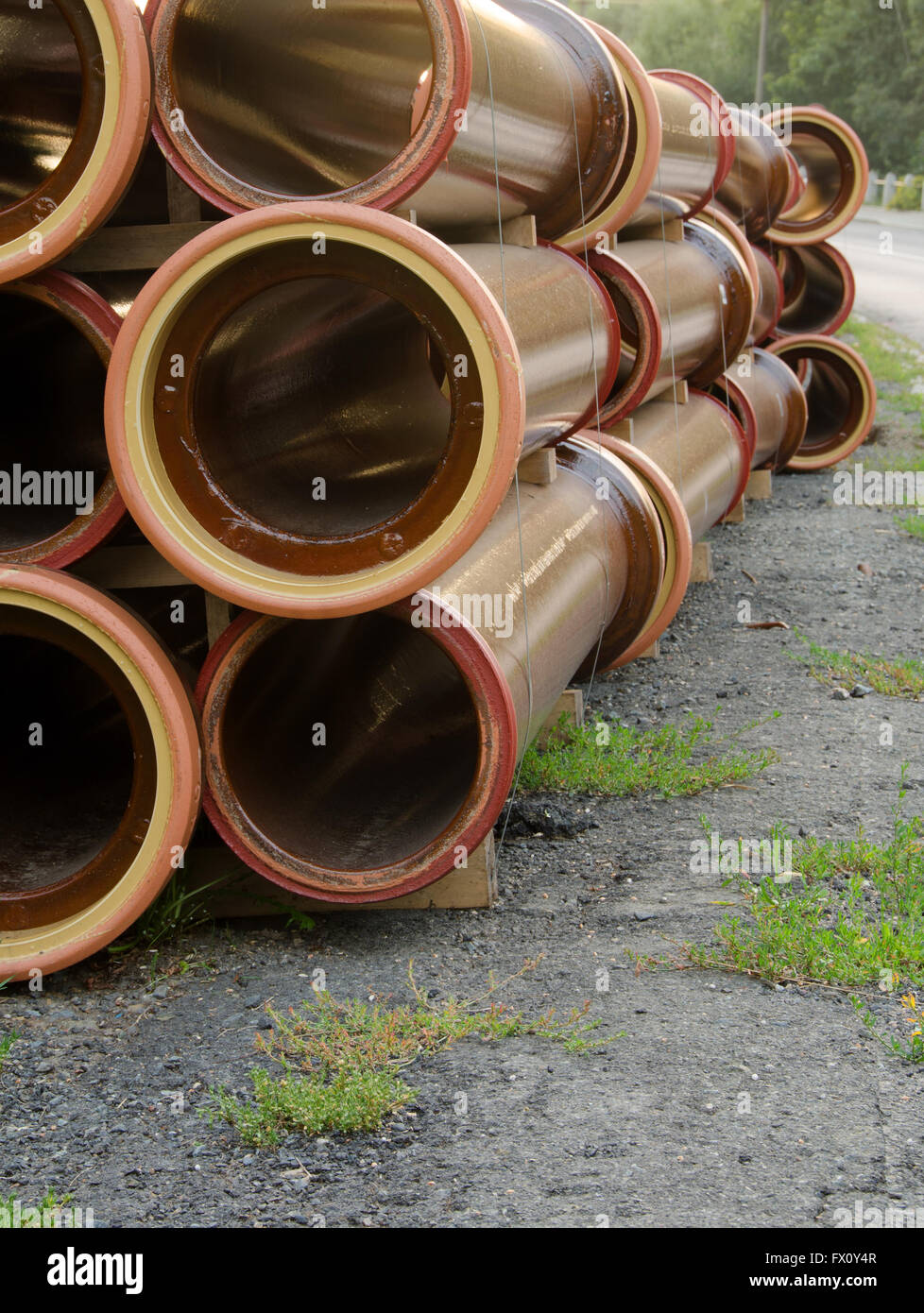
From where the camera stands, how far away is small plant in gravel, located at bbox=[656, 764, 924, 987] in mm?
3043

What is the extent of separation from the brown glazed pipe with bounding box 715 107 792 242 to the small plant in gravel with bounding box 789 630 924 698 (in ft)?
13.0

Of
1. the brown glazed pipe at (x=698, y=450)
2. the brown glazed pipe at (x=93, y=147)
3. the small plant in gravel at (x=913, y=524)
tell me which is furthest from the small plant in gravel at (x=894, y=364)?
the brown glazed pipe at (x=93, y=147)

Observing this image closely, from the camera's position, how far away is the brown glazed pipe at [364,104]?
2861 mm

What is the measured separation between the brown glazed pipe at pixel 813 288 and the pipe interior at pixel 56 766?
803cm

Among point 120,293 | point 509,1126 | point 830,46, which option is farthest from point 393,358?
point 830,46

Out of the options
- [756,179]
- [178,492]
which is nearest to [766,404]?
[756,179]

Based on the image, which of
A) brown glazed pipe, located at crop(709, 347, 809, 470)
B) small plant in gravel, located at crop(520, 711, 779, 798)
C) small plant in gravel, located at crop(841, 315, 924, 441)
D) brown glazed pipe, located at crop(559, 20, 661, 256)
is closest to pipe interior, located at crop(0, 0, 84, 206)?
brown glazed pipe, located at crop(559, 20, 661, 256)

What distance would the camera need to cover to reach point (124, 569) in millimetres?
3246

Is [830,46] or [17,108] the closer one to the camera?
[17,108]

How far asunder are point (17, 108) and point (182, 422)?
113cm

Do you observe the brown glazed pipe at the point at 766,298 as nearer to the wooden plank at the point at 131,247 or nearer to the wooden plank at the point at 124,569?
the wooden plank at the point at 131,247

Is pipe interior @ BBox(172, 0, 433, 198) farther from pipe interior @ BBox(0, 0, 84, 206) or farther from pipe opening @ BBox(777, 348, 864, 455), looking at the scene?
pipe opening @ BBox(777, 348, 864, 455)

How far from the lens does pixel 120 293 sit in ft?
11.5
